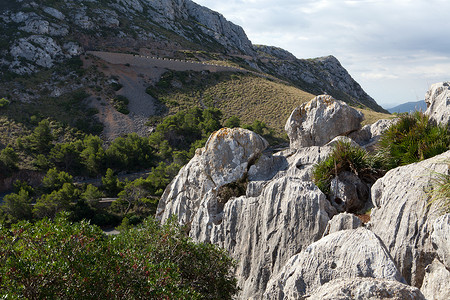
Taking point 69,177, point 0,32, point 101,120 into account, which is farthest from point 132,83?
point 69,177

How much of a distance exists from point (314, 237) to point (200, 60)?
8053 centimetres

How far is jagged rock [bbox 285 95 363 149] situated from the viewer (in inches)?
613

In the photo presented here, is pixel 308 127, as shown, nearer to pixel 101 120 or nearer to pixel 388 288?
pixel 388 288

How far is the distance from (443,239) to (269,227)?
5.10m

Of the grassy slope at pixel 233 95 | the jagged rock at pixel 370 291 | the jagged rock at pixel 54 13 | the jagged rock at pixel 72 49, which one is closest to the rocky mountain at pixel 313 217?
the jagged rock at pixel 370 291

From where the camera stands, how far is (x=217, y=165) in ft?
46.1

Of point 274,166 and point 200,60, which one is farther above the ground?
point 200,60

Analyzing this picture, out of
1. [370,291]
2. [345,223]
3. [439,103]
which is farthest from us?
[439,103]

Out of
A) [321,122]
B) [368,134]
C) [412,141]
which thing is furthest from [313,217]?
[368,134]

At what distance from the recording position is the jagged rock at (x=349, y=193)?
10.7m

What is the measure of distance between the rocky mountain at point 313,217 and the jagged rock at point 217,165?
0.14ft

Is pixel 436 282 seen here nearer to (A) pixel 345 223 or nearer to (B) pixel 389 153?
(A) pixel 345 223

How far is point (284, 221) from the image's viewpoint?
9961 millimetres

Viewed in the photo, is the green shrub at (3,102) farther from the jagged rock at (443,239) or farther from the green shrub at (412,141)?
the jagged rock at (443,239)
